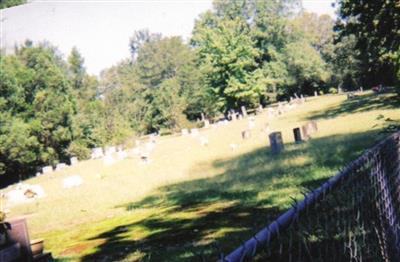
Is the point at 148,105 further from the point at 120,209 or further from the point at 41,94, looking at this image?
the point at 120,209

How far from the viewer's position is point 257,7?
70938 millimetres

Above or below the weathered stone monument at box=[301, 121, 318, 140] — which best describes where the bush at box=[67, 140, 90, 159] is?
above

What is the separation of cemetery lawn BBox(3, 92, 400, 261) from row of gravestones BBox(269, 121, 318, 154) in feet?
1.28

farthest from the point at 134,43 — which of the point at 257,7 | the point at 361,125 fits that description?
the point at 361,125

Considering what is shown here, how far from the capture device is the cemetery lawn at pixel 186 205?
818cm

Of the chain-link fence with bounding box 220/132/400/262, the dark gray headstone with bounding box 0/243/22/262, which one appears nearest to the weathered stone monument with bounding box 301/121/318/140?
the dark gray headstone with bounding box 0/243/22/262

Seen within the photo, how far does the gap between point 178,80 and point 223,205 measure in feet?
227

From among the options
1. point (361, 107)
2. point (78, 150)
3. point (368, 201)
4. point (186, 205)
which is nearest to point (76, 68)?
point (78, 150)

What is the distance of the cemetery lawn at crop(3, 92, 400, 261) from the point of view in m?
8.18

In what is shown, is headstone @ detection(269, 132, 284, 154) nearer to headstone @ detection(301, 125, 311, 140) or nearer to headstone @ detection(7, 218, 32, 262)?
headstone @ detection(301, 125, 311, 140)

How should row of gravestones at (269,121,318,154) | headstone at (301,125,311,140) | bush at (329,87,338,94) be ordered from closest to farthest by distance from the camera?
1. row of gravestones at (269,121,318,154)
2. headstone at (301,125,311,140)
3. bush at (329,87,338,94)

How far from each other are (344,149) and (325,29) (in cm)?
7649

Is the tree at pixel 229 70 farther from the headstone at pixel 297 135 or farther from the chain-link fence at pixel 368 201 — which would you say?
the chain-link fence at pixel 368 201

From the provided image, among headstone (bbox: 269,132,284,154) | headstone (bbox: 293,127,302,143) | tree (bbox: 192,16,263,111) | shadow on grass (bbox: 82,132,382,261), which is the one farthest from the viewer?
tree (bbox: 192,16,263,111)
